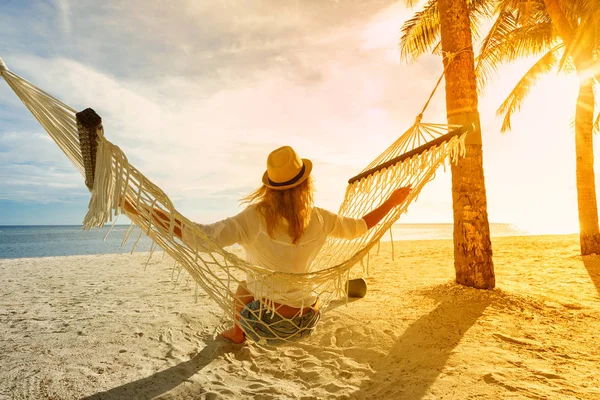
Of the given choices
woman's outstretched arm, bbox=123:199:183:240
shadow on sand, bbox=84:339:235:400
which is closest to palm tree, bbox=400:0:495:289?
shadow on sand, bbox=84:339:235:400

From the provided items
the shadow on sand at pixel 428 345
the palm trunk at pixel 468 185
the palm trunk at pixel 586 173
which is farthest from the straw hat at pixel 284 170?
the palm trunk at pixel 586 173

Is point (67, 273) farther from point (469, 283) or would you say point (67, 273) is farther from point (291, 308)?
point (469, 283)

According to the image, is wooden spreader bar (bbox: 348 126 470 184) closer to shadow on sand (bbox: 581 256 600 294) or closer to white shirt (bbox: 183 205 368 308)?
white shirt (bbox: 183 205 368 308)

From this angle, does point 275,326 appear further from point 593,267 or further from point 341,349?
point 593,267

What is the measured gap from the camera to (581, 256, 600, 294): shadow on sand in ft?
9.78

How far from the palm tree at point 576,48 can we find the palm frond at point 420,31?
67 centimetres

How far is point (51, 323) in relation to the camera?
228cm

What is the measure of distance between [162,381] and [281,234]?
2.71 feet

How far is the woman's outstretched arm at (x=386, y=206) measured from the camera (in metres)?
1.66

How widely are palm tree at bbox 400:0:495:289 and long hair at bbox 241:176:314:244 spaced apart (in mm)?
1558

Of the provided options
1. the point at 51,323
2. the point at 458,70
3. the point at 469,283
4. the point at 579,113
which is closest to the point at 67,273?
the point at 51,323

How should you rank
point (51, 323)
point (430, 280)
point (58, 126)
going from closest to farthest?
point (58, 126) → point (51, 323) → point (430, 280)

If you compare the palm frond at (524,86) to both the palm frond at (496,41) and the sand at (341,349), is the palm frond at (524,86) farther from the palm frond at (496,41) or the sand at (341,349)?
the sand at (341,349)

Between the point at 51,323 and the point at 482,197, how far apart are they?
9.72 ft
